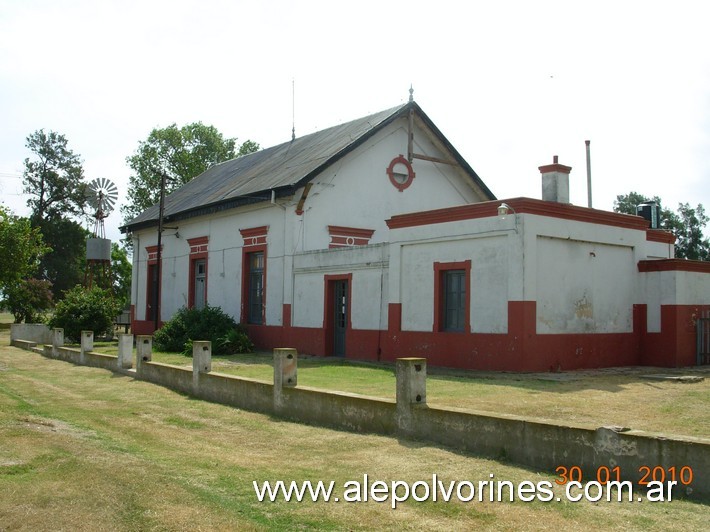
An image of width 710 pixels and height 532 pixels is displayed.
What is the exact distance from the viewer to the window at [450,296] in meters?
16.9

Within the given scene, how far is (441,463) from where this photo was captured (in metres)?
7.66

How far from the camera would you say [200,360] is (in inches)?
543

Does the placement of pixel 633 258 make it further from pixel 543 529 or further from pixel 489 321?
pixel 543 529

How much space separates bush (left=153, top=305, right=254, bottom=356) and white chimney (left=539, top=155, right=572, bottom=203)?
1023 cm

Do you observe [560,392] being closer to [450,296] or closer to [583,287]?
[583,287]

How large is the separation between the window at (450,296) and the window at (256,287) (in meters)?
7.88

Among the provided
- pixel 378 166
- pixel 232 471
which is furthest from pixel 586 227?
pixel 232 471

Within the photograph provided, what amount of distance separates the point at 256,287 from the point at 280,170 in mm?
3998

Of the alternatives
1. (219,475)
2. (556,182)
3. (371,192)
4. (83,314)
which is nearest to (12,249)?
(83,314)

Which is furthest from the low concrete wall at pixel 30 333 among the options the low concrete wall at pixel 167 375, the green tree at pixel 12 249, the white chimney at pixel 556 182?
the white chimney at pixel 556 182

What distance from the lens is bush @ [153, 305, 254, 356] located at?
2225 cm

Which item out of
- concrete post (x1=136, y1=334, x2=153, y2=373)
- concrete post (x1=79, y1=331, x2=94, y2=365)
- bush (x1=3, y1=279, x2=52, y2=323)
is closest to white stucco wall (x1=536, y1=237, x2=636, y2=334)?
concrete post (x1=136, y1=334, x2=153, y2=373)

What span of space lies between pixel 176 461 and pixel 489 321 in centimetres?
947

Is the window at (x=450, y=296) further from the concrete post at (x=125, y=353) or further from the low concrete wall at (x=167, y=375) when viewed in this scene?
the concrete post at (x=125, y=353)
